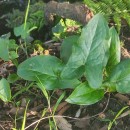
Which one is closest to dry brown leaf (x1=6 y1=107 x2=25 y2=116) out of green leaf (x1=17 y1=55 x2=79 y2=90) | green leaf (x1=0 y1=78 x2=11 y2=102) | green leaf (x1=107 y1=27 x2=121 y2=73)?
green leaf (x1=0 y1=78 x2=11 y2=102)

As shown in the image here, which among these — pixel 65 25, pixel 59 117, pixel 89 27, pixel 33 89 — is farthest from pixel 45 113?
pixel 65 25

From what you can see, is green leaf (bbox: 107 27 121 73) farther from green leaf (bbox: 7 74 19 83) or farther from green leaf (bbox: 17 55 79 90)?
green leaf (bbox: 7 74 19 83)

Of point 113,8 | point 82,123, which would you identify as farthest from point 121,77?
point 113,8

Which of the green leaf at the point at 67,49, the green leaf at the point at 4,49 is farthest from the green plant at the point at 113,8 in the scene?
the green leaf at the point at 4,49

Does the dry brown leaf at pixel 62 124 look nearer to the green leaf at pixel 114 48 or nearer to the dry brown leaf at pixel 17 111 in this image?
the dry brown leaf at pixel 17 111

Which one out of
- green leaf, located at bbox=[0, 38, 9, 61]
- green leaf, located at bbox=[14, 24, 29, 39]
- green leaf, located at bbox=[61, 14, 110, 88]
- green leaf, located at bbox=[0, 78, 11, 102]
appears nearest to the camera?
green leaf, located at bbox=[61, 14, 110, 88]

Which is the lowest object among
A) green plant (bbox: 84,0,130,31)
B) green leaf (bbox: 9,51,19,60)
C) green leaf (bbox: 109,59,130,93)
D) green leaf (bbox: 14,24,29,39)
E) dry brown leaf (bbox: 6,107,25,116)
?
dry brown leaf (bbox: 6,107,25,116)
